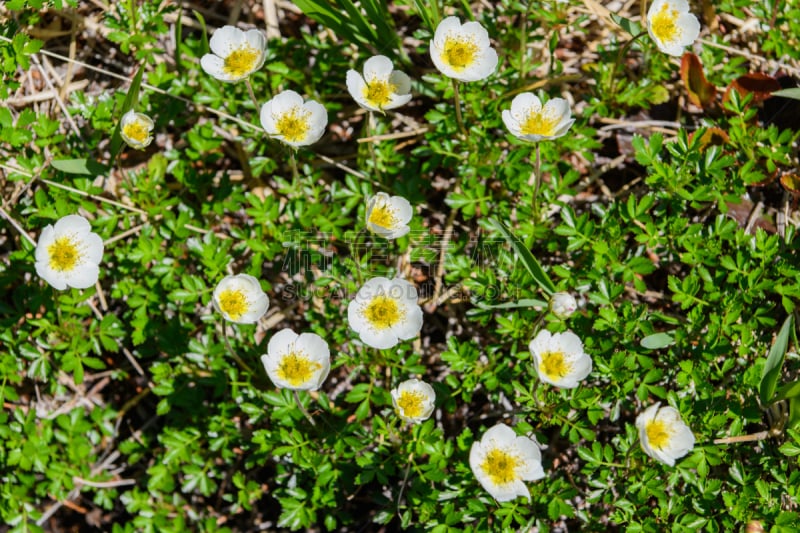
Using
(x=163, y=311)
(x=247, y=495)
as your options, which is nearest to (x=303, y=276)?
(x=163, y=311)

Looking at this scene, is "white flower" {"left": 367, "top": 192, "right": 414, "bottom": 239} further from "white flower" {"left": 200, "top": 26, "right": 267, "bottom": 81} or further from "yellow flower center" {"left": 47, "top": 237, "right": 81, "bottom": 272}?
"yellow flower center" {"left": 47, "top": 237, "right": 81, "bottom": 272}

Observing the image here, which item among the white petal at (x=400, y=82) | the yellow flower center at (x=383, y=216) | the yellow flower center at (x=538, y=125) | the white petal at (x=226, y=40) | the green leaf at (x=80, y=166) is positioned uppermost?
the white petal at (x=226, y=40)

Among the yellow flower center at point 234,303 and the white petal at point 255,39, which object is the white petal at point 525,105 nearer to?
the white petal at point 255,39

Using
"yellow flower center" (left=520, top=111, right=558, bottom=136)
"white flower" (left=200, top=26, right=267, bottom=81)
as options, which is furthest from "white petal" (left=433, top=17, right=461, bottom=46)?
"white flower" (left=200, top=26, right=267, bottom=81)

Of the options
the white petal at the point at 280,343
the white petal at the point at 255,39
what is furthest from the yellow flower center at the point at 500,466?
the white petal at the point at 255,39

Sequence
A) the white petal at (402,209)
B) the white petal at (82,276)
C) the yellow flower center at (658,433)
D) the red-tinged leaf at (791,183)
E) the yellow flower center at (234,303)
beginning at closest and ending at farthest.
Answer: the yellow flower center at (658,433) < the yellow flower center at (234,303) < the white petal at (82,276) < the white petal at (402,209) < the red-tinged leaf at (791,183)
